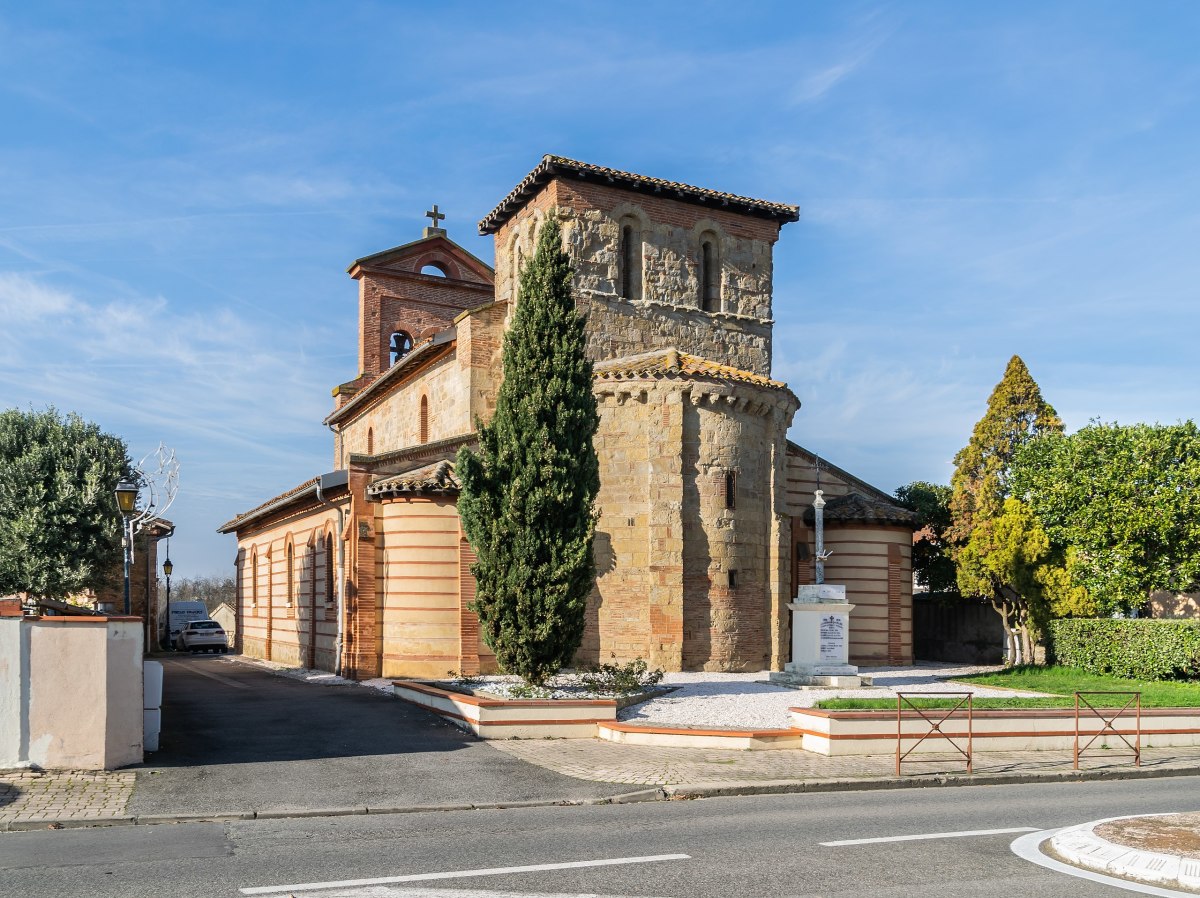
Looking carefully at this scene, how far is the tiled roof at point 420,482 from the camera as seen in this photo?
2309 centimetres

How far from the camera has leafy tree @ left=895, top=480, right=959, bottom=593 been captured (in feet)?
109


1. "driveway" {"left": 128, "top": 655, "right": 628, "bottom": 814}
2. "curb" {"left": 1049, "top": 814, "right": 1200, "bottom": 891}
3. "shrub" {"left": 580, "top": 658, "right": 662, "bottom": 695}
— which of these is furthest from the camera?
"shrub" {"left": 580, "top": 658, "right": 662, "bottom": 695}

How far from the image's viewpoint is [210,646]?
46.3m

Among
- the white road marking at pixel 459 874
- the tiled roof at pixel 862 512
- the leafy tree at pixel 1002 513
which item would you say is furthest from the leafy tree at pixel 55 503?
the leafy tree at pixel 1002 513

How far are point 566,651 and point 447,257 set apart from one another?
94.1ft

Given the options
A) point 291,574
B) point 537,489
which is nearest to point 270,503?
point 291,574

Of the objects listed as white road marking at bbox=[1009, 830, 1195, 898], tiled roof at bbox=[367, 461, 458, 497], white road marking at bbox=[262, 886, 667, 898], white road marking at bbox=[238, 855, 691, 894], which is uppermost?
tiled roof at bbox=[367, 461, 458, 497]

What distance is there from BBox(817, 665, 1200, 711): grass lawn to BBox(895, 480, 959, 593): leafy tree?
5649mm

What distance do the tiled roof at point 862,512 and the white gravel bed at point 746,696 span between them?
4709 mm

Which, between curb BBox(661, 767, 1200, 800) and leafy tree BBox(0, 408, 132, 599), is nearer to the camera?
curb BBox(661, 767, 1200, 800)

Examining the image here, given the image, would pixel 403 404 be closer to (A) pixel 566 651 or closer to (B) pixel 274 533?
(B) pixel 274 533

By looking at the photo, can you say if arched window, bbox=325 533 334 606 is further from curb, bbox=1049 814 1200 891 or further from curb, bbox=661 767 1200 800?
curb, bbox=1049 814 1200 891

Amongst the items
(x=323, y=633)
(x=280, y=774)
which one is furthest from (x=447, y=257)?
(x=280, y=774)

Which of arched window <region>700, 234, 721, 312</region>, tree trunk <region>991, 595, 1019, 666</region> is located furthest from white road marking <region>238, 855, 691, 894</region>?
tree trunk <region>991, 595, 1019, 666</region>
